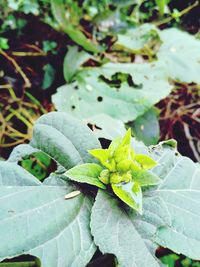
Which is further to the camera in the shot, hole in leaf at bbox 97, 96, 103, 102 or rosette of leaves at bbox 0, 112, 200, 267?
hole in leaf at bbox 97, 96, 103, 102

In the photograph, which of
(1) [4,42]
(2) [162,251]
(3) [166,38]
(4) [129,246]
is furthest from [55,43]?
(4) [129,246]

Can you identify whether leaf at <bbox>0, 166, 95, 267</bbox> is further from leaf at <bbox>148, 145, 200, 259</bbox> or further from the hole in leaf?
the hole in leaf

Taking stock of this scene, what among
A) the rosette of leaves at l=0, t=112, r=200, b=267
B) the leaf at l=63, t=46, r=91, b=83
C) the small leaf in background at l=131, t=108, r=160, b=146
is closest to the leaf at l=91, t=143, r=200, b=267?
the rosette of leaves at l=0, t=112, r=200, b=267

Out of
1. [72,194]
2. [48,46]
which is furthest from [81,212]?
[48,46]

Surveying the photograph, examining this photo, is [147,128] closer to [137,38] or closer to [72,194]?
[137,38]

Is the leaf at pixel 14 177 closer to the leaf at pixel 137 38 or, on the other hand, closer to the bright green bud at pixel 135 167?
the bright green bud at pixel 135 167

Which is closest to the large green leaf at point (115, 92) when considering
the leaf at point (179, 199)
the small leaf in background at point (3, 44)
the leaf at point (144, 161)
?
the small leaf in background at point (3, 44)
